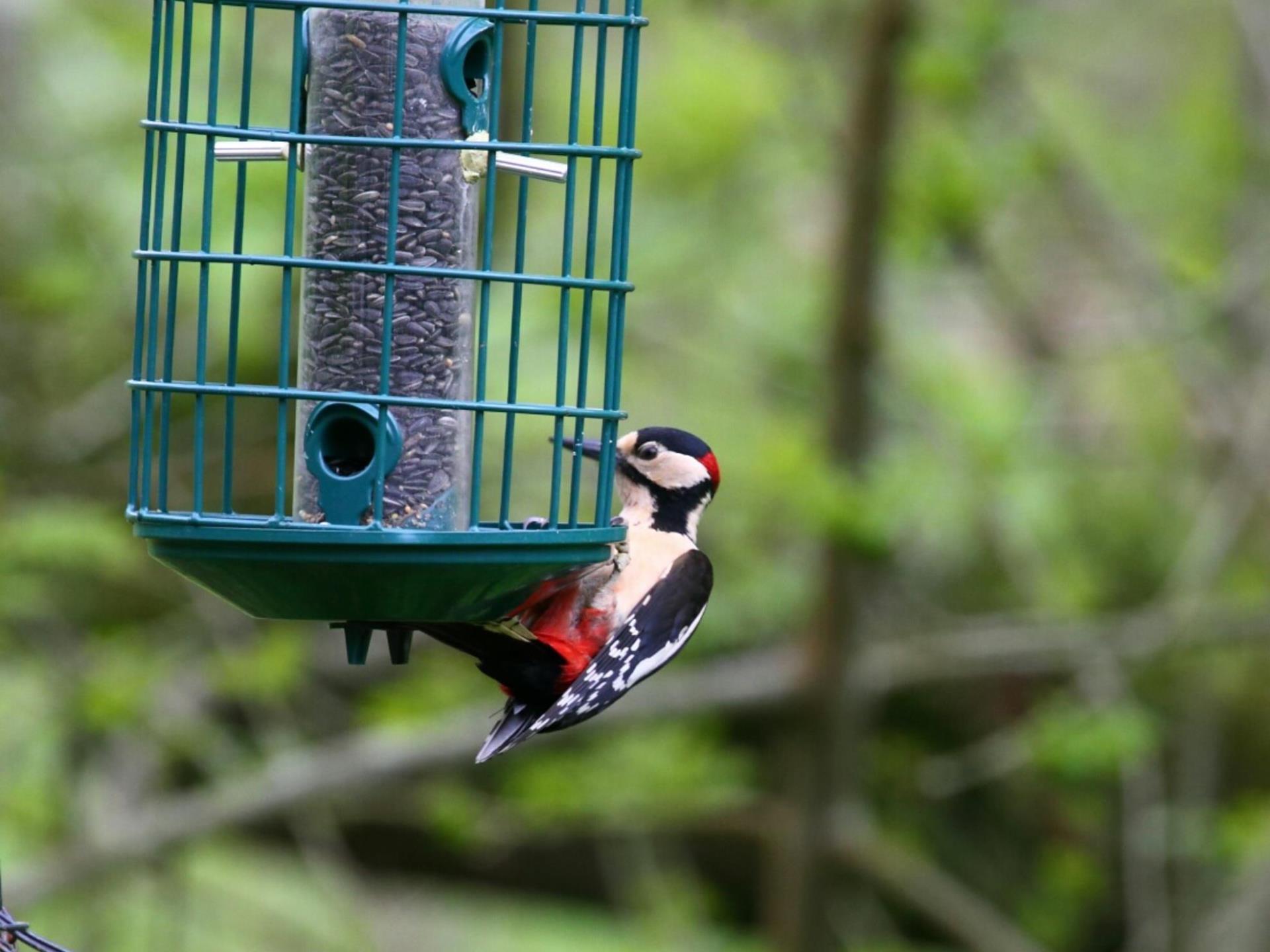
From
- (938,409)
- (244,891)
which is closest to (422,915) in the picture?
(244,891)

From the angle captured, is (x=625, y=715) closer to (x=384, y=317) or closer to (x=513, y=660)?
(x=513, y=660)

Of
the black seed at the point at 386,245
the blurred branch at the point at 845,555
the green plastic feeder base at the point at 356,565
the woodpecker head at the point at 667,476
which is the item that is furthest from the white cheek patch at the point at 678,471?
the blurred branch at the point at 845,555

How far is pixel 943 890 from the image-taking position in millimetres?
8156

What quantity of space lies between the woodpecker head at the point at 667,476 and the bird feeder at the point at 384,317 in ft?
1.58

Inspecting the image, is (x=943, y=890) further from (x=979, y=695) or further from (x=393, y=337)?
(x=393, y=337)

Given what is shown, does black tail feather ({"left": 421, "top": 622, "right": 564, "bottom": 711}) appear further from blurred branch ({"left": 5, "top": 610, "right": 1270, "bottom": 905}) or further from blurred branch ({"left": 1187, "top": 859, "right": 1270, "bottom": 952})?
blurred branch ({"left": 1187, "top": 859, "right": 1270, "bottom": 952})

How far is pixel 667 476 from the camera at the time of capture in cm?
453

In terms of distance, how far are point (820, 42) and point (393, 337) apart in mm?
5450

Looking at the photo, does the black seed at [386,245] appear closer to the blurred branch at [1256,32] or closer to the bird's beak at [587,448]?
the bird's beak at [587,448]

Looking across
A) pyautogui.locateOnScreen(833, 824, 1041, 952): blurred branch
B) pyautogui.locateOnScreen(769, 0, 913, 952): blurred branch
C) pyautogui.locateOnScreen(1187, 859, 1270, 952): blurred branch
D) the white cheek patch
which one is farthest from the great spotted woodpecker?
pyautogui.locateOnScreen(1187, 859, 1270, 952): blurred branch

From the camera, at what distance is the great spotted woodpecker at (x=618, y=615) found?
12.7 feet

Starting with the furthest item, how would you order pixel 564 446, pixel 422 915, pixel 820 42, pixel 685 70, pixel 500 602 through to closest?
pixel 422 915
pixel 820 42
pixel 685 70
pixel 564 446
pixel 500 602

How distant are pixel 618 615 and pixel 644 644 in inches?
6.4

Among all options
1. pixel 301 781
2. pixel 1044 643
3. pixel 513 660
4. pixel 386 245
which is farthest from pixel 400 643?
pixel 1044 643
